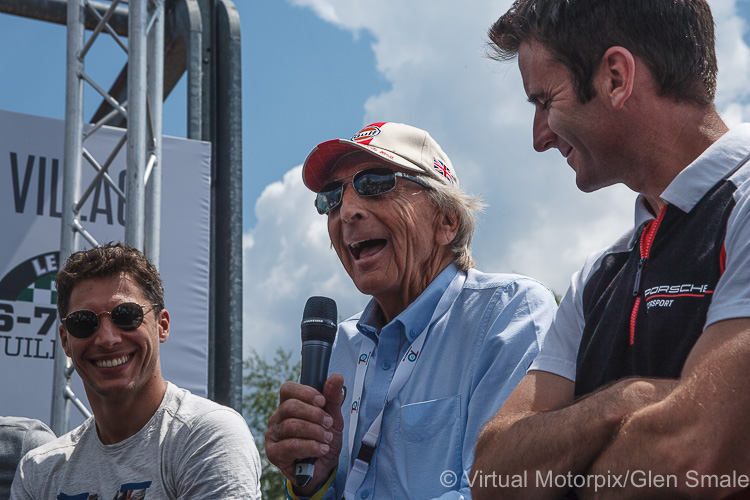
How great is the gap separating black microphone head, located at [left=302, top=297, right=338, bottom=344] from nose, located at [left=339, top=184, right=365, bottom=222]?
1.53ft

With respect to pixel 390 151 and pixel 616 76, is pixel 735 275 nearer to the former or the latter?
pixel 616 76

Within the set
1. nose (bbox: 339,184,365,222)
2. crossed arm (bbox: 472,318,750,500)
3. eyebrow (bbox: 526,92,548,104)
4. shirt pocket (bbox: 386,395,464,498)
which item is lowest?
shirt pocket (bbox: 386,395,464,498)

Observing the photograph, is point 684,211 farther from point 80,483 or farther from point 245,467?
point 80,483

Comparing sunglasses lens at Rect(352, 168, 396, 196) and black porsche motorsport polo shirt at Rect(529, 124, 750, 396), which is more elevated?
sunglasses lens at Rect(352, 168, 396, 196)

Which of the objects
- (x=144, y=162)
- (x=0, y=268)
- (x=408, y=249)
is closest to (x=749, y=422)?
(x=408, y=249)

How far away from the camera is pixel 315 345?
2.40m

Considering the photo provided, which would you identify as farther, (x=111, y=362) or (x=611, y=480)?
(x=111, y=362)

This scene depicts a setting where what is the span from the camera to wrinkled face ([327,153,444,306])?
2844 mm

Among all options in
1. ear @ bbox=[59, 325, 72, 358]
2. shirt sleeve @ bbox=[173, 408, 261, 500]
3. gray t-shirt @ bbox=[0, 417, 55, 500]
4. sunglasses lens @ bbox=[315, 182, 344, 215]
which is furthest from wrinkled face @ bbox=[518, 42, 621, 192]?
gray t-shirt @ bbox=[0, 417, 55, 500]

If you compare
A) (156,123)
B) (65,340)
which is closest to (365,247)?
(65,340)

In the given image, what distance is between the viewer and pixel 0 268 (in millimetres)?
6184

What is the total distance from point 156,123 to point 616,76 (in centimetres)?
475

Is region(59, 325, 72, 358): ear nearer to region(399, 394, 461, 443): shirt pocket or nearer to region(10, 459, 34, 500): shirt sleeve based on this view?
region(10, 459, 34, 500): shirt sleeve

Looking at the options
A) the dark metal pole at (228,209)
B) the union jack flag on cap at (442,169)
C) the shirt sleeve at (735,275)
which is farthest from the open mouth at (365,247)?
the dark metal pole at (228,209)
